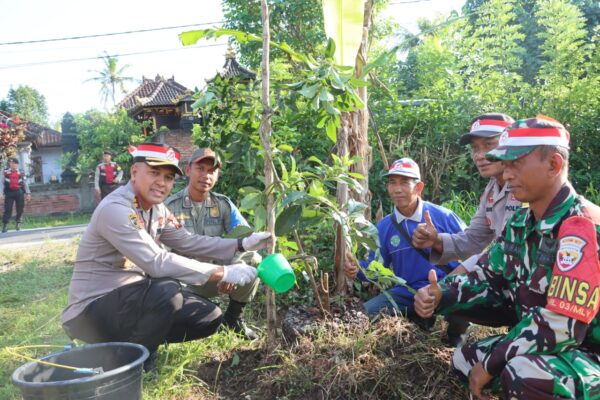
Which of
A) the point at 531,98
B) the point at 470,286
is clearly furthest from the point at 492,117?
the point at 531,98

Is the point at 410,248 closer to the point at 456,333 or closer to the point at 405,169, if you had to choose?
A: the point at 405,169

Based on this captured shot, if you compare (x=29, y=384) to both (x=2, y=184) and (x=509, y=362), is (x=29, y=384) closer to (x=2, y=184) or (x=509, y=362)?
(x=509, y=362)

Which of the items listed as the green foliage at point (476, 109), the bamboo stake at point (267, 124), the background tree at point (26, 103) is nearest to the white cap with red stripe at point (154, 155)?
the bamboo stake at point (267, 124)

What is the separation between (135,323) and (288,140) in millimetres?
2603

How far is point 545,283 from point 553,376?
0.35 m

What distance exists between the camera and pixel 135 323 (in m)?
2.68

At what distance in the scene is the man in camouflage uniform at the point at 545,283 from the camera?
1671 mm

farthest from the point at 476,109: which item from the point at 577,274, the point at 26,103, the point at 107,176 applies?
the point at 26,103

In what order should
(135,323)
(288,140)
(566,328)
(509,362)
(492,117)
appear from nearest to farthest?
(566,328) < (509,362) < (135,323) < (492,117) < (288,140)

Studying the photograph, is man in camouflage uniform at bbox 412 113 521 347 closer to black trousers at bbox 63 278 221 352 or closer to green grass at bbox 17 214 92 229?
black trousers at bbox 63 278 221 352

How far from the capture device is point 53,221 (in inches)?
601

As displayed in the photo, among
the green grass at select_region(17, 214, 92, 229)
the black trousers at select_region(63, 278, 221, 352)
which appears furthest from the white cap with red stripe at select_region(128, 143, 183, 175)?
the green grass at select_region(17, 214, 92, 229)

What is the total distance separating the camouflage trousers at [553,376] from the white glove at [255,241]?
1360 millimetres

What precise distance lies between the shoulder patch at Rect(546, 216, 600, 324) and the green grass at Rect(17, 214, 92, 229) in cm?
1436
